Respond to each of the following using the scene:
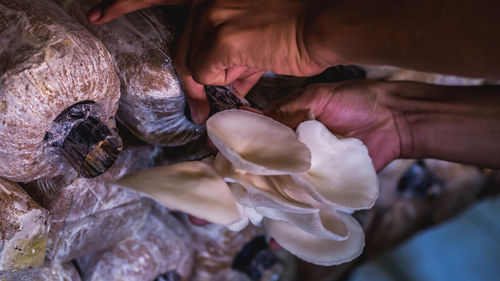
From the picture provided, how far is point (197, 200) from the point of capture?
1.93 ft

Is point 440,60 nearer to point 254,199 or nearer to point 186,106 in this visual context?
point 254,199

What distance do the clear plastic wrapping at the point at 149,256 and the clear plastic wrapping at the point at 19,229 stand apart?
255 millimetres

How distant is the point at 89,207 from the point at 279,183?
1.53 ft

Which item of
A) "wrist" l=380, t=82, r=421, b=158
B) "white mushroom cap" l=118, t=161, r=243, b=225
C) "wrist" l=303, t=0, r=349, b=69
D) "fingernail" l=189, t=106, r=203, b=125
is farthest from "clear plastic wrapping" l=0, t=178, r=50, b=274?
"wrist" l=380, t=82, r=421, b=158

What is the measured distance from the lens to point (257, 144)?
0.65 metres

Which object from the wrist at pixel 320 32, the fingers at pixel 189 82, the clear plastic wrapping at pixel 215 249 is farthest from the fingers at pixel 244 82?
the clear plastic wrapping at pixel 215 249

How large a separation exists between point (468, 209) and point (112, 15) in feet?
6.90

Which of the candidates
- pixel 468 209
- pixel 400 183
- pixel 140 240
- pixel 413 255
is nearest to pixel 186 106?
pixel 140 240

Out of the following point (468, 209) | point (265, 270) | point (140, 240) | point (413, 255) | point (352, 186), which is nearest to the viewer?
point (352, 186)

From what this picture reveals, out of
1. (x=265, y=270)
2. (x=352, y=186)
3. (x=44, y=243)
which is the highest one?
(x=352, y=186)

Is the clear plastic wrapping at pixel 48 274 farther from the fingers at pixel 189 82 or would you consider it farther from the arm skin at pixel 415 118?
the arm skin at pixel 415 118

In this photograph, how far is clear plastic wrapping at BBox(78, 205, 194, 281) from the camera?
97cm

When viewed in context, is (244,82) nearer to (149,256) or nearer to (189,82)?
(189,82)

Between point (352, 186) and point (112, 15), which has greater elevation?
point (112, 15)
